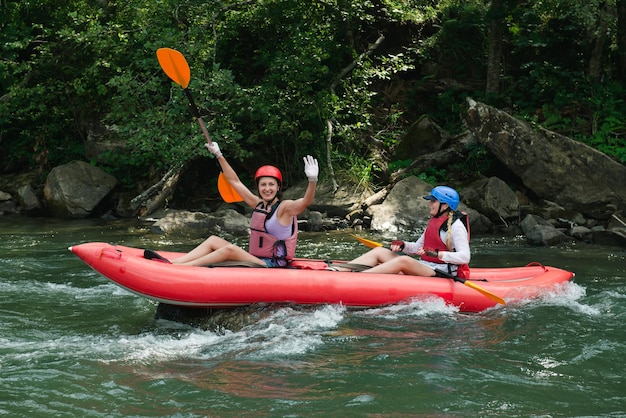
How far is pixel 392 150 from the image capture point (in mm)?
12312

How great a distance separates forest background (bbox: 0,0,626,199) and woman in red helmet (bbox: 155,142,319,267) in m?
4.78

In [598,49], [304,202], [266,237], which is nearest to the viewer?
[304,202]

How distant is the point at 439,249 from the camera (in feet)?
19.1

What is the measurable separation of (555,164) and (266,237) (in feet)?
19.9

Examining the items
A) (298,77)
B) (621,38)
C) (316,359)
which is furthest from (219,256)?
(621,38)

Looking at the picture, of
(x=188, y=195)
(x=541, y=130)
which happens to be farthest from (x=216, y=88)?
(x=541, y=130)

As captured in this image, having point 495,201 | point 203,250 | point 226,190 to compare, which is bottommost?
point 203,250

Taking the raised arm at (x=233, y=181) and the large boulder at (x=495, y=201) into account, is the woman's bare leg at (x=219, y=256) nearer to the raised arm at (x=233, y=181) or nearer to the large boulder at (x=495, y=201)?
the raised arm at (x=233, y=181)

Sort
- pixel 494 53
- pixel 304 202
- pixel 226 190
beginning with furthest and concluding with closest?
pixel 494 53 < pixel 226 190 < pixel 304 202

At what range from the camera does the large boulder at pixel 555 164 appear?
9836mm

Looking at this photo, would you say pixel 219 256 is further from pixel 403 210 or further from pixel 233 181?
pixel 403 210

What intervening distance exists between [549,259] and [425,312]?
3.23 metres

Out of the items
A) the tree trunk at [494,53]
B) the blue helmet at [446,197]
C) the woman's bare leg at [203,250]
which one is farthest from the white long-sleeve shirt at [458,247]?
the tree trunk at [494,53]

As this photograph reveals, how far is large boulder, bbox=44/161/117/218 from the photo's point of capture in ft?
38.6
